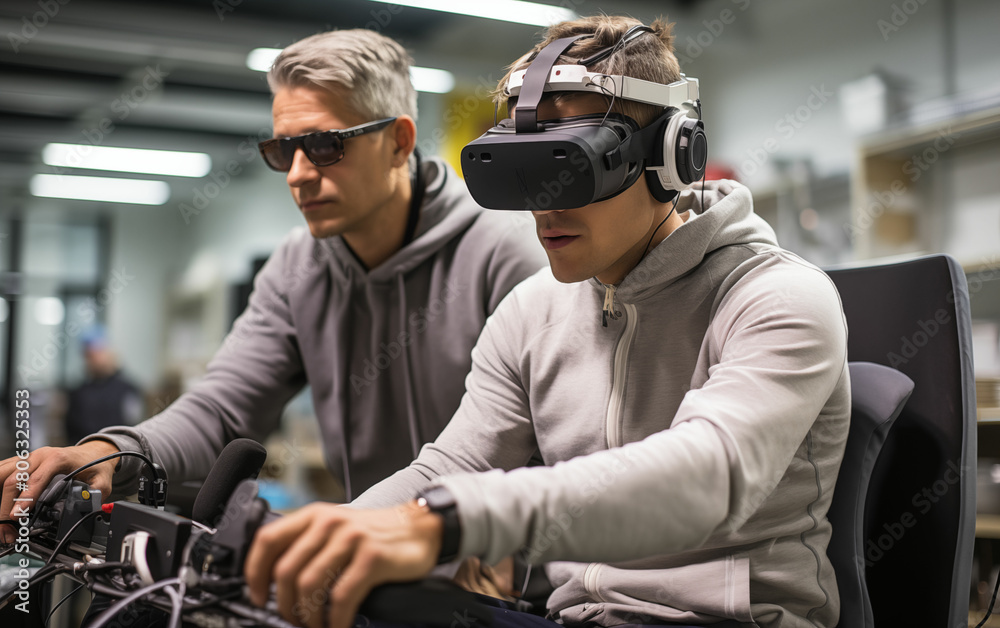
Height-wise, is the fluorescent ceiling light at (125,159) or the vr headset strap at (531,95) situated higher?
the fluorescent ceiling light at (125,159)

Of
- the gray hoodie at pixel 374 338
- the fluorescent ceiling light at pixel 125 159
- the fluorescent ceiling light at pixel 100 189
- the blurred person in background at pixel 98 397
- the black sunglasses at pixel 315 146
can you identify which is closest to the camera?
the black sunglasses at pixel 315 146

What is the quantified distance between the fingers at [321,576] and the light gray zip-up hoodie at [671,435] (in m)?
0.10

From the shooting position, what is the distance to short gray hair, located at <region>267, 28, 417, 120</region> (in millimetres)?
1752

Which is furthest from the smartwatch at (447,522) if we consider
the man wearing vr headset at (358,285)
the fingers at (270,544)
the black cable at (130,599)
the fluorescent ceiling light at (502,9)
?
the fluorescent ceiling light at (502,9)

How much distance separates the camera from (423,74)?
6.38 m

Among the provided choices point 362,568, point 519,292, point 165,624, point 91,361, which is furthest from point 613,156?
point 91,361

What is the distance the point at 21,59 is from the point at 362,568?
761 centimetres

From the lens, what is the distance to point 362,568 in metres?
0.65

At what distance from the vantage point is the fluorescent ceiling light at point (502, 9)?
4.73 metres

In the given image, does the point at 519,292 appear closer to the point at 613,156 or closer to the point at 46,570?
the point at 613,156

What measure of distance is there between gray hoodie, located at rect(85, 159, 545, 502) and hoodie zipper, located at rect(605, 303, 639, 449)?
616 mm

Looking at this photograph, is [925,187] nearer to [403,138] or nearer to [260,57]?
[403,138]

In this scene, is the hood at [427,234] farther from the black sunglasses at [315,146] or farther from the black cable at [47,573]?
the black cable at [47,573]

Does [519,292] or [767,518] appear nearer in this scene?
[767,518]
